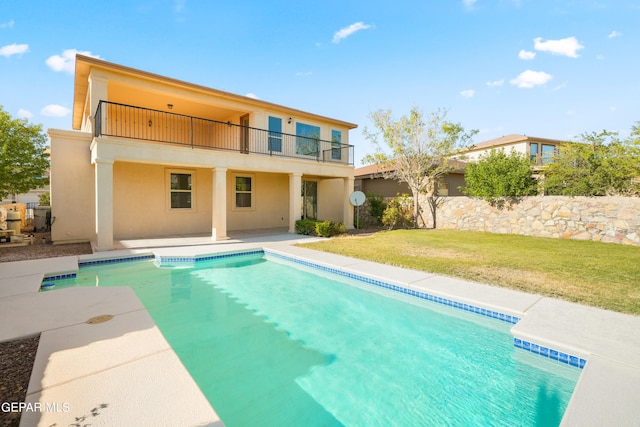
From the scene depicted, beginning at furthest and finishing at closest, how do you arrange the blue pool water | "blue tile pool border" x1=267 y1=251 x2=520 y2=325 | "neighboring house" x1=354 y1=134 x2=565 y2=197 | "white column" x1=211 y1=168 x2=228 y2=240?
"neighboring house" x1=354 y1=134 x2=565 y2=197 → "white column" x1=211 y1=168 x2=228 y2=240 → "blue tile pool border" x1=267 y1=251 x2=520 y2=325 → the blue pool water

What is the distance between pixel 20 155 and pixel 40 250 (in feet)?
26.1

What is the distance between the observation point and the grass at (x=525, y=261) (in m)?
5.34

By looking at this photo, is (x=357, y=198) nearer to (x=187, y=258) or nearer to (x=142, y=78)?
(x=187, y=258)

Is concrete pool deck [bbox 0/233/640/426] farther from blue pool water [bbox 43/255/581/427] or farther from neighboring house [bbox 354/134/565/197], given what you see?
neighboring house [bbox 354/134/565/197]

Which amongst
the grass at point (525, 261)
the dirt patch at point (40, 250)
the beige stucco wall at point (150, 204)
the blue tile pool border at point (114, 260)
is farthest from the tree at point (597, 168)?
the dirt patch at point (40, 250)

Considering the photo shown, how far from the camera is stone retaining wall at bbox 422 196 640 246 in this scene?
10047 millimetres

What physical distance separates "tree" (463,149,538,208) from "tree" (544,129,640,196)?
1.15 meters

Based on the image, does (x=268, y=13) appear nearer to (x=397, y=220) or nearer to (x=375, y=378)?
(x=397, y=220)

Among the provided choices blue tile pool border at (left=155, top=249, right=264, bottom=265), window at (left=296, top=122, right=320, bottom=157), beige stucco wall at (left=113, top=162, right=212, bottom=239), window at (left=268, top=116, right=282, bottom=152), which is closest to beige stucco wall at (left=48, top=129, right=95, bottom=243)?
beige stucco wall at (left=113, top=162, right=212, bottom=239)

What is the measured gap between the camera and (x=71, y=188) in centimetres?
1057

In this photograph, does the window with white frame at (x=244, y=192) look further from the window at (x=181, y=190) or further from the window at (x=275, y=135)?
the window at (x=181, y=190)

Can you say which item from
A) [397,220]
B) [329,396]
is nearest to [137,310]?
[329,396]

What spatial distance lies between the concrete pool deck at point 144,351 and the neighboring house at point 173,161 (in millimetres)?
5184

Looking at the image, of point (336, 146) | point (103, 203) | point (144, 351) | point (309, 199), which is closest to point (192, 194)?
point (103, 203)
